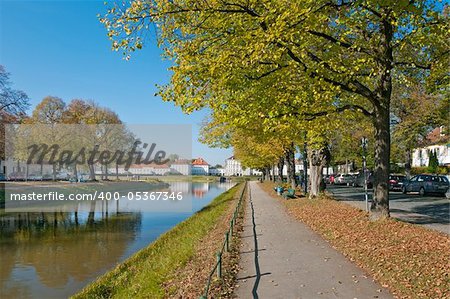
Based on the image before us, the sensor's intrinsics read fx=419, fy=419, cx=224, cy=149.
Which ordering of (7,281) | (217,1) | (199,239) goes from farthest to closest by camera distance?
(199,239) → (7,281) → (217,1)

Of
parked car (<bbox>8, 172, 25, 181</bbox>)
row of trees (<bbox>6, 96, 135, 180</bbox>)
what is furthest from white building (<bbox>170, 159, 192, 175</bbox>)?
parked car (<bbox>8, 172, 25, 181</bbox>)

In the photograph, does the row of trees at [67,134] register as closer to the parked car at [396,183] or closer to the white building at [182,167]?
the parked car at [396,183]

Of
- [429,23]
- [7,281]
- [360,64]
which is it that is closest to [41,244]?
[7,281]

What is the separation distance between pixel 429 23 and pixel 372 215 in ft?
21.1

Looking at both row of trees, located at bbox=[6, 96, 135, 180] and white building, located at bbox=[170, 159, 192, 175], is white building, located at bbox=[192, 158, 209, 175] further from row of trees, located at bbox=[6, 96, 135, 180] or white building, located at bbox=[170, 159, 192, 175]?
row of trees, located at bbox=[6, 96, 135, 180]

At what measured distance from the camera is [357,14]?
11.6 m

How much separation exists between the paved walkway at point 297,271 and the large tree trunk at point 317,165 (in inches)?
450

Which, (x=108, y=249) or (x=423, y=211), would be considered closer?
(x=108, y=249)

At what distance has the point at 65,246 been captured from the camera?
17.8 m

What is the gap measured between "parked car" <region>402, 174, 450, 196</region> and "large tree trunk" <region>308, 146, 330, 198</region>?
1022cm

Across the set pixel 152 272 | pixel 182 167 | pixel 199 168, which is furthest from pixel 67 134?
pixel 199 168

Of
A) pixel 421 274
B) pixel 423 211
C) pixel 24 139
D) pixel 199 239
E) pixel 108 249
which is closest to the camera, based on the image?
pixel 421 274

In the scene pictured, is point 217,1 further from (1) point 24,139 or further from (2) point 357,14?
(1) point 24,139

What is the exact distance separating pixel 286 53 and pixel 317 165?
1451 cm
